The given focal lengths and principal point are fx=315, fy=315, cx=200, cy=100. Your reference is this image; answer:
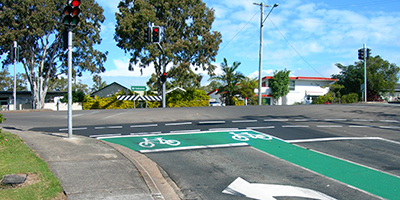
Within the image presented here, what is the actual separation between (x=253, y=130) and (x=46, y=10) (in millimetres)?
30492

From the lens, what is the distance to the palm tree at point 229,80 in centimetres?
3812

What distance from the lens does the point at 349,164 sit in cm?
745

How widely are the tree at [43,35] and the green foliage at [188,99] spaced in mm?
13972

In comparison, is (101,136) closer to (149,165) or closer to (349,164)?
(149,165)

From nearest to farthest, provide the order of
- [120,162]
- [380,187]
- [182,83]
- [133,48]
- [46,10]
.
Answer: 1. [380,187]
2. [120,162]
3. [46,10]
4. [133,48]
5. [182,83]

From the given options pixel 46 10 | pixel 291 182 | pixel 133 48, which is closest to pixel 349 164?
pixel 291 182

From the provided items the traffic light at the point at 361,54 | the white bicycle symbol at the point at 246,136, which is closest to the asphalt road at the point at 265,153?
the white bicycle symbol at the point at 246,136

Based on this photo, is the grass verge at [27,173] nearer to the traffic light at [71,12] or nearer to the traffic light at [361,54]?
the traffic light at [71,12]

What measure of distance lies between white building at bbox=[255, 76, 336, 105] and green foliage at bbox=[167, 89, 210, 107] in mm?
21497

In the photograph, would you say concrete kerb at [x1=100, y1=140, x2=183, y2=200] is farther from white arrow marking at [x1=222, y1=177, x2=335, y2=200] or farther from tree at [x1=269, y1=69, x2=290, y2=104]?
tree at [x1=269, y1=69, x2=290, y2=104]

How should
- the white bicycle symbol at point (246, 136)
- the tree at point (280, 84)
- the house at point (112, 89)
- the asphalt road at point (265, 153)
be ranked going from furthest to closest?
the tree at point (280, 84), the house at point (112, 89), the white bicycle symbol at point (246, 136), the asphalt road at point (265, 153)

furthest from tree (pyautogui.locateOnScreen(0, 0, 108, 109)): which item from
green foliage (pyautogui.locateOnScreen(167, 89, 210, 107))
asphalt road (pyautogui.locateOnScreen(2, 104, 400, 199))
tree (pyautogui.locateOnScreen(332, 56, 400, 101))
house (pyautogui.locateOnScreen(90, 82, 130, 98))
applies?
tree (pyautogui.locateOnScreen(332, 56, 400, 101))

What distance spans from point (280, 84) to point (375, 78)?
15921 millimetres

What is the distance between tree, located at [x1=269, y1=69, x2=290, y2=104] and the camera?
4997 cm
